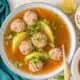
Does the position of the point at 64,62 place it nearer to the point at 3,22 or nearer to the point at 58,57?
the point at 58,57

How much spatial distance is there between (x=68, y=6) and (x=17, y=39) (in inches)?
8.9

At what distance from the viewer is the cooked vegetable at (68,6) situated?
1.25 m

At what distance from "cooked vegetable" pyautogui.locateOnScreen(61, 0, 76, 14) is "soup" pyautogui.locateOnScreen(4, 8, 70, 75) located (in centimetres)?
4

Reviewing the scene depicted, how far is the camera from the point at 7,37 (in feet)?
4.02

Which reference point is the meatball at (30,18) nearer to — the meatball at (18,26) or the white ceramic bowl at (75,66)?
the meatball at (18,26)

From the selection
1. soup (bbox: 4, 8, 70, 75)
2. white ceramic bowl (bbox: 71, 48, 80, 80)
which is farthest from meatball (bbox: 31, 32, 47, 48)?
white ceramic bowl (bbox: 71, 48, 80, 80)

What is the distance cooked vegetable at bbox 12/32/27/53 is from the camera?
3.98 feet

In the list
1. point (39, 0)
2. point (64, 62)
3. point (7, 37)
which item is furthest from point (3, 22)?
point (64, 62)

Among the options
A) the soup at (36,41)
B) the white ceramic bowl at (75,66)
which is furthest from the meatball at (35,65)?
the white ceramic bowl at (75,66)

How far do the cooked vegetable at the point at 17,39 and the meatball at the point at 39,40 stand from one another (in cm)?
4

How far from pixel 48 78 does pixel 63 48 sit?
0.12 metres

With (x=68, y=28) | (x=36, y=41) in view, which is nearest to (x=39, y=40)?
(x=36, y=41)

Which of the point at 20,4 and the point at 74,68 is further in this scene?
the point at 20,4

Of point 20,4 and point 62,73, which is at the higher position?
point 20,4
